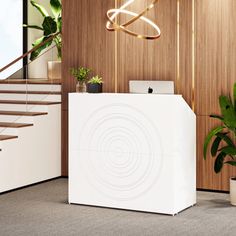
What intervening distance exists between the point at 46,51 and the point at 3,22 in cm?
249

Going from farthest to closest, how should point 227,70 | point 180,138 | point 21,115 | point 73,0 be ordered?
point 73,0 < point 21,115 < point 227,70 < point 180,138

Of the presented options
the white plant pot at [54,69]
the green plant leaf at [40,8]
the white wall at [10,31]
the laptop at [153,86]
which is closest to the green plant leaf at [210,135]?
the laptop at [153,86]

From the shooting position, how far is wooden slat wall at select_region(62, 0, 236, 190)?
25.2 feet

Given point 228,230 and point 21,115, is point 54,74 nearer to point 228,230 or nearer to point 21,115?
point 21,115

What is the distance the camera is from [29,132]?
8.26 metres

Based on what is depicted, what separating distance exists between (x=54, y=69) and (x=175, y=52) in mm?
1728

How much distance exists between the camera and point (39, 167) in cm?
848

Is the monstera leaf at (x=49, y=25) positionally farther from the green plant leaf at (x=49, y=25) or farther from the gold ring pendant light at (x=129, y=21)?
the gold ring pendant light at (x=129, y=21)

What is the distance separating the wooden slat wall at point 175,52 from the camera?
7680 mm

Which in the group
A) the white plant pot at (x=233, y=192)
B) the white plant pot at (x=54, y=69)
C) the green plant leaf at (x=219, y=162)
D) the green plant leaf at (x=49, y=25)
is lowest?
the white plant pot at (x=233, y=192)

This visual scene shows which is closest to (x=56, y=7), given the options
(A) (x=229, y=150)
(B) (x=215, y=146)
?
(B) (x=215, y=146)

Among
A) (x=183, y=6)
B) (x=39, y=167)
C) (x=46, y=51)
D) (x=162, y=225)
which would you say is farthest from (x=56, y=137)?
(x=162, y=225)

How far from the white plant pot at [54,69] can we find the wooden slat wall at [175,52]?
0.97 ft

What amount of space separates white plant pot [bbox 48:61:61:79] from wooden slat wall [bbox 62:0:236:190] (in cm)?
30
